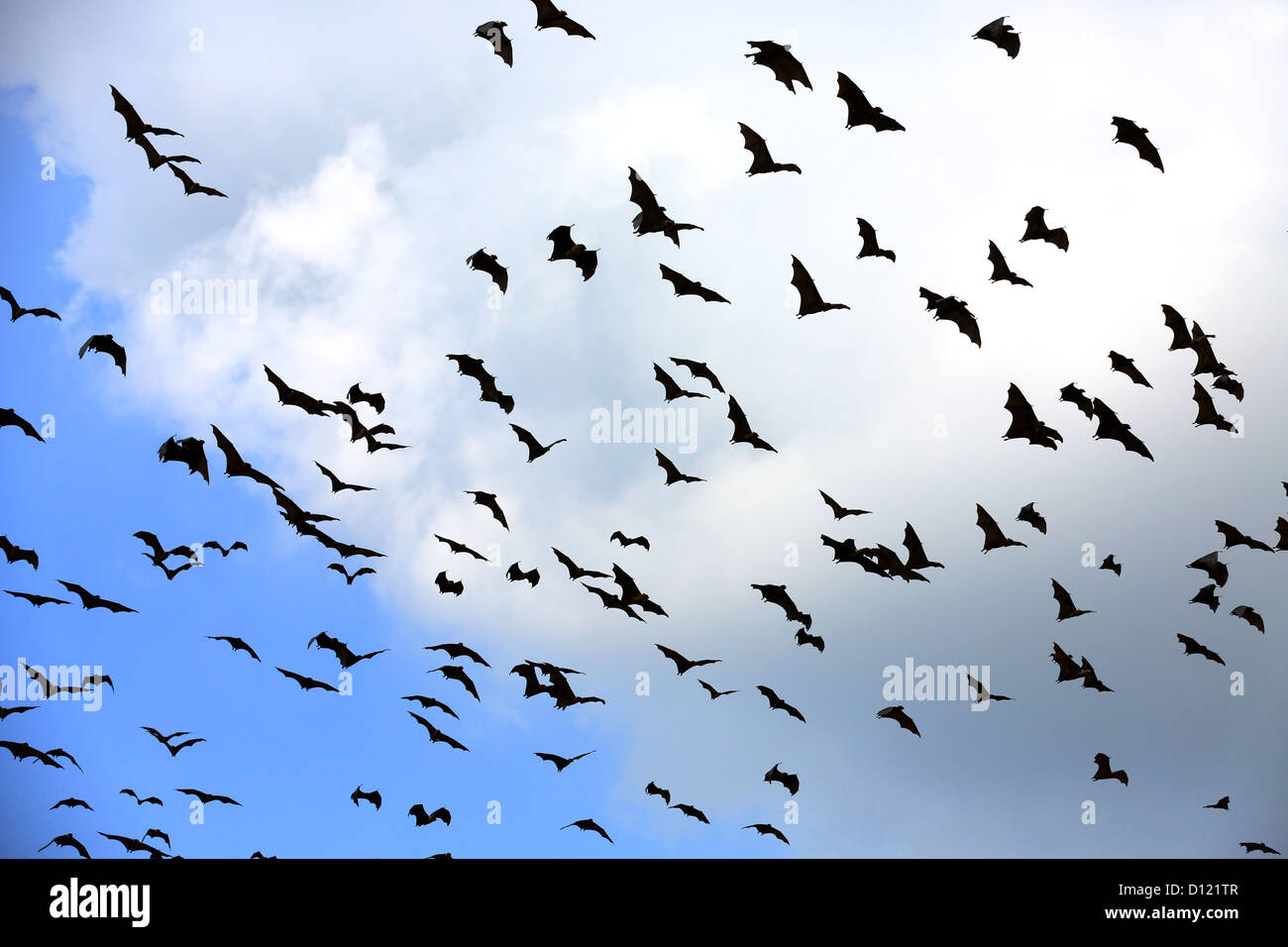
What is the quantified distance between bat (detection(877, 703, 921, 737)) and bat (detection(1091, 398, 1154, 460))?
332 inches

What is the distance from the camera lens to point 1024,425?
24.8 meters

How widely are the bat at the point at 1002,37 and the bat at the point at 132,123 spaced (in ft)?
54.7

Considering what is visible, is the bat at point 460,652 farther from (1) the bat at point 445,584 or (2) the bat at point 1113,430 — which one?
(2) the bat at point 1113,430

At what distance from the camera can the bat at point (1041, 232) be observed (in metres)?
25.6

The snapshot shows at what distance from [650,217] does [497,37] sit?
4.80 metres

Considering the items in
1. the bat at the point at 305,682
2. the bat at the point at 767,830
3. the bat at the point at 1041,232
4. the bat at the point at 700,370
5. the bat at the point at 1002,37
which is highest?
the bat at the point at 1002,37

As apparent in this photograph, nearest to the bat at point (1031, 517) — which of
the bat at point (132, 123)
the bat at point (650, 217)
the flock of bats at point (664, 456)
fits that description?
the flock of bats at point (664, 456)

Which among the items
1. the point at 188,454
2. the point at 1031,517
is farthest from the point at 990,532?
the point at 188,454

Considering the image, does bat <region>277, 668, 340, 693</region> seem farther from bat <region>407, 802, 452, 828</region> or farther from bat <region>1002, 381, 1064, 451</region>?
bat <region>1002, 381, 1064, 451</region>

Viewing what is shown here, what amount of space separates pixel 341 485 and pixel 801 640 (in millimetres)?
12590

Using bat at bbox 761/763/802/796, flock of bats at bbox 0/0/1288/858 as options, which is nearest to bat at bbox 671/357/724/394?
flock of bats at bbox 0/0/1288/858
